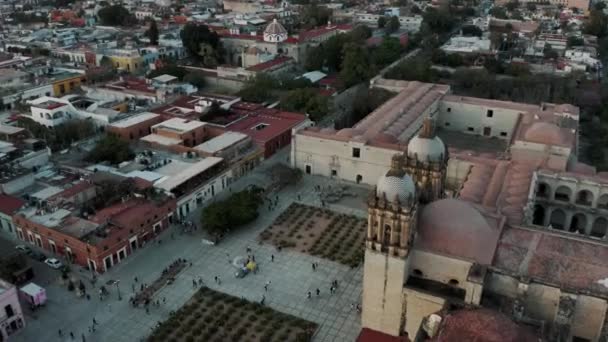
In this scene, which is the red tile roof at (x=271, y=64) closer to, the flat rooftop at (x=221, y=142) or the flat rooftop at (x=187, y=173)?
the flat rooftop at (x=221, y=142)

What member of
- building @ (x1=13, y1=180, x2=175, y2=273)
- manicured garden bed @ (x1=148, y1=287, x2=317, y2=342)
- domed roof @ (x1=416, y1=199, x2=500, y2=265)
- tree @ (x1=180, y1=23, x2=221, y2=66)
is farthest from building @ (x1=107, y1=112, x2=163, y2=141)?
domed roof @ (x1=416, y1=199, x2=500, y2=265)

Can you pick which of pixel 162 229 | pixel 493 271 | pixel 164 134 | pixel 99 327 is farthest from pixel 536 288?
pixel 164 134

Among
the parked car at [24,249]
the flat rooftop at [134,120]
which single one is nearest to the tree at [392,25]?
the flat rooftop at [134,120]

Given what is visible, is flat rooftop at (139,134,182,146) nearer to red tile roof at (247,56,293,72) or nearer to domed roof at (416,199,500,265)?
red tile roof at (247,56,293,72)

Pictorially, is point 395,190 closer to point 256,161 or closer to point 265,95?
point 256,161

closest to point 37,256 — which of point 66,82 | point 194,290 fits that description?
point 194,290
